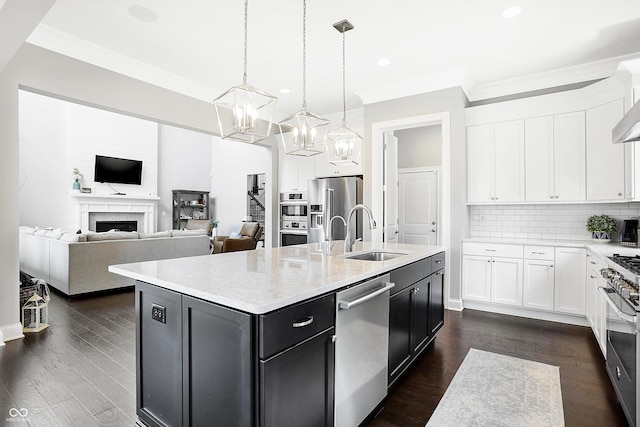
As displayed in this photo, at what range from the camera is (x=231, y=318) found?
4.27 ft

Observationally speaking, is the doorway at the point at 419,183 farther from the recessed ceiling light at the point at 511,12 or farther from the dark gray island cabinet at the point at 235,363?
the dark gray island cabinet at the point at 235,363

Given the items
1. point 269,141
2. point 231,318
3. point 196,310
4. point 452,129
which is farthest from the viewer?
point 269,141

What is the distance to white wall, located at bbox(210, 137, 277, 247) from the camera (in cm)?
880

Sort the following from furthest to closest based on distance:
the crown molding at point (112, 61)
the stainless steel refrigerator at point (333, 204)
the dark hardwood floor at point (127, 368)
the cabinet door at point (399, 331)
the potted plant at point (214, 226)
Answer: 1. the potted plant at point (214, 226)
2. the stainless steel refrigerator at point (333, 204)
3. the crown molding at point (112, 61)
4. the cabinet door at point (399, 331)
5. the dark hardwood floor at point (127, 368)

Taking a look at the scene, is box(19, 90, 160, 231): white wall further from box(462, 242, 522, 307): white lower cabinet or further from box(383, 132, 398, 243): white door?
box(462, 242, 522, 307): white lower cabinet

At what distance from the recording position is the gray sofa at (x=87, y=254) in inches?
176

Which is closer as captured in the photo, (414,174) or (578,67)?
(578,67)

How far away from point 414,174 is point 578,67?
2882mm

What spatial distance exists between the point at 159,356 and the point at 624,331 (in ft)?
8.18

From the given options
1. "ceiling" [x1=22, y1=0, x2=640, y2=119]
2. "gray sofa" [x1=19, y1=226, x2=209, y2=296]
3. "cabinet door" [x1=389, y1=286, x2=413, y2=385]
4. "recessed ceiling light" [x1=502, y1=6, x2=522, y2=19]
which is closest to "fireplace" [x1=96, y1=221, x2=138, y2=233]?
"gray sofa" [x1=19, y1=226, x2=209, y2=296]

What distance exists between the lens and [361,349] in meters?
1.78

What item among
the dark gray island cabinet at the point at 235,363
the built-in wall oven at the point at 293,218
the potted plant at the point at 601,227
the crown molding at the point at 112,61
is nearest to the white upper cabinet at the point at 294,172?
the built-in wall oven at the point at 293,218

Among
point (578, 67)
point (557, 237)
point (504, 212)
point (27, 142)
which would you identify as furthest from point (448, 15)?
point (27, 142)

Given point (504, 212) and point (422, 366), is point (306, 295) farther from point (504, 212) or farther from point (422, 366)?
point (504, 212)
